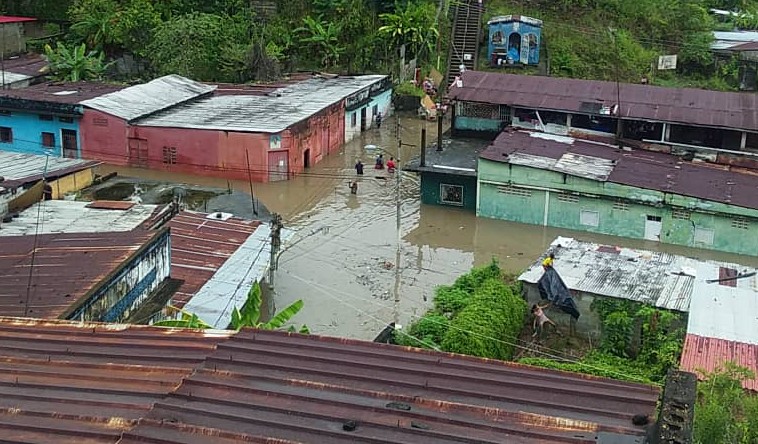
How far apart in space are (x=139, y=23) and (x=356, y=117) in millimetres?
12673

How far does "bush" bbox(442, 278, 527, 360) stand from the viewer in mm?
15766

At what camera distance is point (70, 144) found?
3038cm

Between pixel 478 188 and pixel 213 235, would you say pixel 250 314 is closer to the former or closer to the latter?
pixel 213 235

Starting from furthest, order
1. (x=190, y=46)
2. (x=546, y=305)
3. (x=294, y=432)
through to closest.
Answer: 1. (x=190, y=46)
2. (x=546, y=305)
3. (x=294, y=432)

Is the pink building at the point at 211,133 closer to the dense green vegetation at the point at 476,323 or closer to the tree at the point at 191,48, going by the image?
the tree at the point at 191,48

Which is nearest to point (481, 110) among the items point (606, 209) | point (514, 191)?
point (514, 191)

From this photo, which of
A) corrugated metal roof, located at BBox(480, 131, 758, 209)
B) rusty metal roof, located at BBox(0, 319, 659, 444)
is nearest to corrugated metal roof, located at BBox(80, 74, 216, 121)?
corrugated metal roof, located at BBox(480, 131, 758, 209)

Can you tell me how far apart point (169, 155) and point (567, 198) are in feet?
44.5

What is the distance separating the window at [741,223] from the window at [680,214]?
1.16m

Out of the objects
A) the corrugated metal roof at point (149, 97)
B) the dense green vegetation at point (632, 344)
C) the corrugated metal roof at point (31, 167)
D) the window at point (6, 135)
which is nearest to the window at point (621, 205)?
the dense green vegetation at point (632, 344)

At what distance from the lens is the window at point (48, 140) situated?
30562 mm

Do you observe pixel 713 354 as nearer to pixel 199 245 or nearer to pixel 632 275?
pixel 632 275

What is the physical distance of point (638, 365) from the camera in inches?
623

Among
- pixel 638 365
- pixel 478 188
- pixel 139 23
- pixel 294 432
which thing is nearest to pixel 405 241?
pixel 478 188
